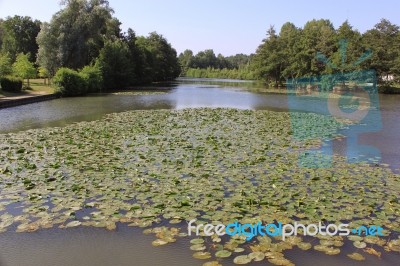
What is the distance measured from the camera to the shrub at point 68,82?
106 ft

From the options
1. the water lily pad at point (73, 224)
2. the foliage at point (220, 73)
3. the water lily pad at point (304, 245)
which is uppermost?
the foliage at point (220, 73)

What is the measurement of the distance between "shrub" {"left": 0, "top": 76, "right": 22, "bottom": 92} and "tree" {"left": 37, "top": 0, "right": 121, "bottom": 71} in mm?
11214

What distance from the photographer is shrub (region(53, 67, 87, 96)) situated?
32.3 metres

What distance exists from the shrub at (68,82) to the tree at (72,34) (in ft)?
24.3

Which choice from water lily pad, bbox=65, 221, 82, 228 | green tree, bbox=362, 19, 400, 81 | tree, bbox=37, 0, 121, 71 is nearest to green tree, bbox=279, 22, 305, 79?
green tree, bbox=362, 19, 400, 81

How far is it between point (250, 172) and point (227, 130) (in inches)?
246

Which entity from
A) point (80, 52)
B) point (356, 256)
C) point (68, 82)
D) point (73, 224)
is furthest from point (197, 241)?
point (80, 52)

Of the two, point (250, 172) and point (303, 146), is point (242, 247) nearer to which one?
point (250, 172)

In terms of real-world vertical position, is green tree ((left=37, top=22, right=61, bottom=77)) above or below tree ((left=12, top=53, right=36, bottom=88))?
above

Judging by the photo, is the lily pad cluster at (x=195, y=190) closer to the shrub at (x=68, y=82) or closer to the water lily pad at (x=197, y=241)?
the water lily pad at (x=197, y=241)

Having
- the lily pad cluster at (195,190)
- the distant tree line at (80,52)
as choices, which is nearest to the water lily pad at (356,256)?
the lily pad cluster at (195,190)

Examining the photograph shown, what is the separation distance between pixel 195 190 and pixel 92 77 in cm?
3500

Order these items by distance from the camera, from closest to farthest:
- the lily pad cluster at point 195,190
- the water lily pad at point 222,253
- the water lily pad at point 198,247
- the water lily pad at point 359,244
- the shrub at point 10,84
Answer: the water lily pad at point 222,253, the water lily pad at point 198,247, the water lily pad at point 359,244, the lily pad cluster at point 195,190, the shrub at point 10,84

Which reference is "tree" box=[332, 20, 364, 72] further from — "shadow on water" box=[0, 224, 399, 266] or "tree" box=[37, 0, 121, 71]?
"shadow on water" box=[0, 224, 399, 266]
